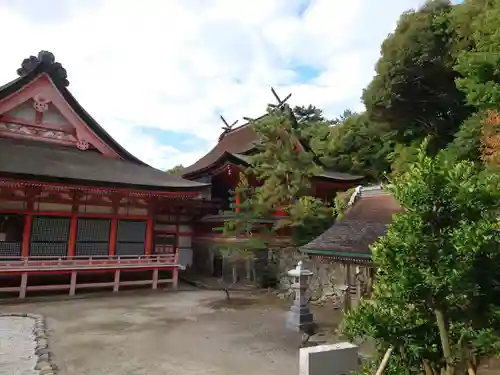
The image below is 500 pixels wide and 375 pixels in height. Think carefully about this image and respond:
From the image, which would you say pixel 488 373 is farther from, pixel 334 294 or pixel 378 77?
pixel 378 77

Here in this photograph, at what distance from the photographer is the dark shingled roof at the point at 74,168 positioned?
13391mm

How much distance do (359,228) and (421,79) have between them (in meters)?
13.2

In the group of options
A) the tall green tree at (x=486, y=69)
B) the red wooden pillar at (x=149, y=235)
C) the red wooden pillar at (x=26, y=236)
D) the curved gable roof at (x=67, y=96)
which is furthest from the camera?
the red wooden pillar at (x=149, y=235)

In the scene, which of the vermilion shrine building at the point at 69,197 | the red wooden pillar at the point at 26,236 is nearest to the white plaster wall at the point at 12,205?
the vermilion shrine building at the point at 69,197

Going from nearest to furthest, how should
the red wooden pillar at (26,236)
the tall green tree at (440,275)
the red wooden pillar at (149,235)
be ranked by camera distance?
Result: 1. the tall green tree at (440,275)
2. the red wooden pillar at (26,236)
3. the red wooden pillar at (149,235)

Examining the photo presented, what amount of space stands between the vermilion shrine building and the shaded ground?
5.93 ft

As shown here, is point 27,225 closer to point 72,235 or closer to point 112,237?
point 72,235

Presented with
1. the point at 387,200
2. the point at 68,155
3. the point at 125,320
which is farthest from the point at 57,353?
the point at 68,155

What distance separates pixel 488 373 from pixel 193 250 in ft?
53.3

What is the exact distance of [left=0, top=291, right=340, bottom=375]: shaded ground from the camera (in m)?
7.08

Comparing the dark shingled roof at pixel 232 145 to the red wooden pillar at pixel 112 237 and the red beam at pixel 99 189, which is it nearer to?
the red beam at pixel 99 189

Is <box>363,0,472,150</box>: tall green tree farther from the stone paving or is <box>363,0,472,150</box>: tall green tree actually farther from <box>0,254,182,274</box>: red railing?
the stone paving

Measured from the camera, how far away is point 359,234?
8852 millimetres

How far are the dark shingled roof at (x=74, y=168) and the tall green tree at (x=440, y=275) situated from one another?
12265 millimetres
